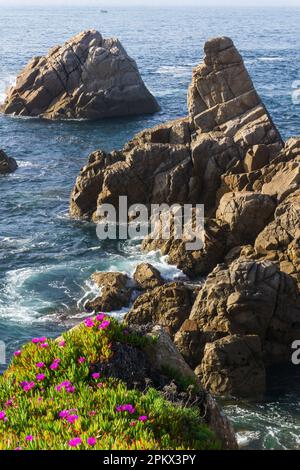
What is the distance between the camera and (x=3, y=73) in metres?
117

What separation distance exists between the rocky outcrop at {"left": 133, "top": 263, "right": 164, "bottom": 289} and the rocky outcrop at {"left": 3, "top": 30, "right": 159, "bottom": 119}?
46994mm

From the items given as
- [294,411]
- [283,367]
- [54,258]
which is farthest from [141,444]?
[54,258]

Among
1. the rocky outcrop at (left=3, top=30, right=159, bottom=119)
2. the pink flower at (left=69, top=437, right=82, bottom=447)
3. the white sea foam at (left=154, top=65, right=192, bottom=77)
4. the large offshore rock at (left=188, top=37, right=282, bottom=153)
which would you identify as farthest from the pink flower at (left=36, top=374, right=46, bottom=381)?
the white sea foam at (left=154, top=65, right=192, bottom=77)

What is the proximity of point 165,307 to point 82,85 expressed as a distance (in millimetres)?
54180

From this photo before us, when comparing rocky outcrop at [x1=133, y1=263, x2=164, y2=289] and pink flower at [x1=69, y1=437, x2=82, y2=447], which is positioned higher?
pink flower at [x1=69, y1=437, x2=82, y2=447]

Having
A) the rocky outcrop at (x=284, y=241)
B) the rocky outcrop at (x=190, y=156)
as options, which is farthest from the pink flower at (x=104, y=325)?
the rocky outcrop at (x=190, y=156)

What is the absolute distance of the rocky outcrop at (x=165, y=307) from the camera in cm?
3488

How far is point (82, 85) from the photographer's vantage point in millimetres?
84875

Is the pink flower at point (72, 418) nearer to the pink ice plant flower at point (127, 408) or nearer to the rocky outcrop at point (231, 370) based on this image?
the pink ice plant flower at point (127, 408)

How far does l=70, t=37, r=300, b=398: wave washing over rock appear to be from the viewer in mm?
32938

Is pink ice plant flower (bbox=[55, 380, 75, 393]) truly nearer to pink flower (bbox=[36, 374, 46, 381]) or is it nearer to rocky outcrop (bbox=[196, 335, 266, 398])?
pink flower (bbox=[36, 374, 46, 381])

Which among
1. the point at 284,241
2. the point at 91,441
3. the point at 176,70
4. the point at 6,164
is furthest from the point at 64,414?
the point at 176,70

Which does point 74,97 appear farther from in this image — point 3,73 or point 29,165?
point 3,73

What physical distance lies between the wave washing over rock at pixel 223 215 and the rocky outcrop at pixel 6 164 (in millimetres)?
13125
